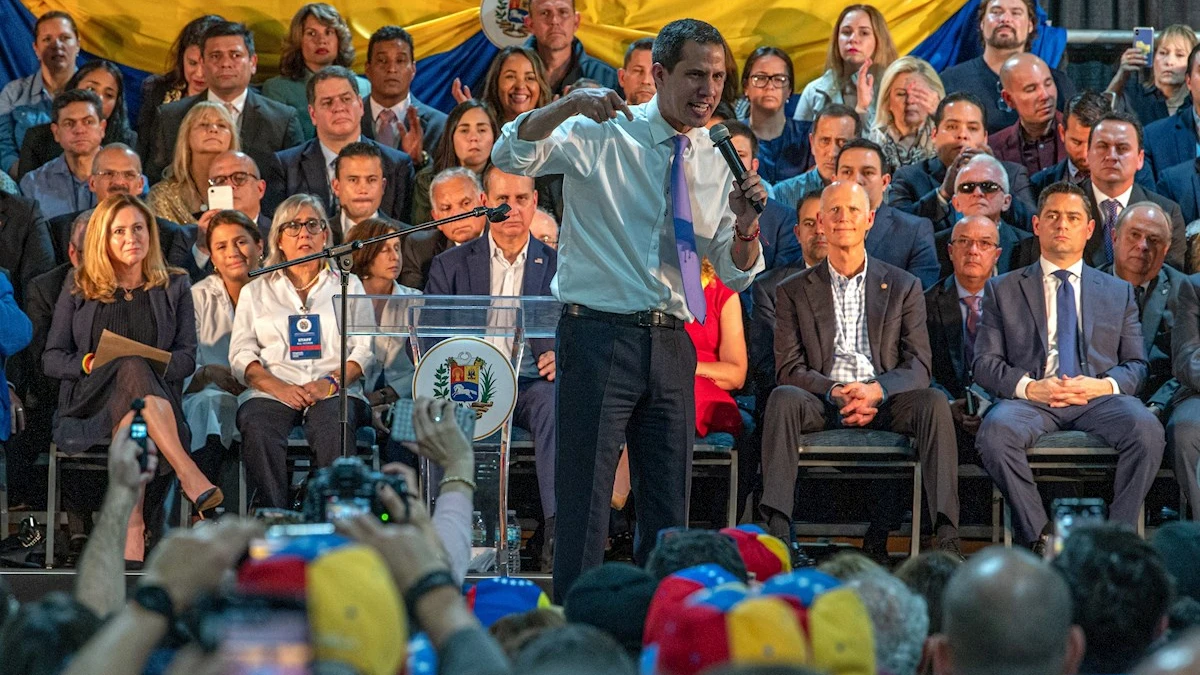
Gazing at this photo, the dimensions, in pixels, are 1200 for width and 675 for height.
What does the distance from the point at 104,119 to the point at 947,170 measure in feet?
12.7

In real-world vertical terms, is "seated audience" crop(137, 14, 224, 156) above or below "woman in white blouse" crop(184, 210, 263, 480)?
above

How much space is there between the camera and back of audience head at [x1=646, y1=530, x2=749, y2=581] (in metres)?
2.93

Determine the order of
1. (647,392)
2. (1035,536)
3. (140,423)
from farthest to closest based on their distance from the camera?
(1035,536) → (647,392) → (140,423)

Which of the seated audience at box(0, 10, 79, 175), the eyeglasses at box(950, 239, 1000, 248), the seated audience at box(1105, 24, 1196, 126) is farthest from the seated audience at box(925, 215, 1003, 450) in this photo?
the seated audience at box(0, 10, 79, 175)

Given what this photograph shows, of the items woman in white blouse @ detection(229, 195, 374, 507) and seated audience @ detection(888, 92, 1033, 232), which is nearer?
woman in white blouse @ detection(229, 195, 374, 507)

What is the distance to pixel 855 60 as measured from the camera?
7.80m

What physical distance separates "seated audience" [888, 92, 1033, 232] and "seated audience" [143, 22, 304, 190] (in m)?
2.88

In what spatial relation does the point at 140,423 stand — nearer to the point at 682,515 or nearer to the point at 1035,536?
the point at 682,515

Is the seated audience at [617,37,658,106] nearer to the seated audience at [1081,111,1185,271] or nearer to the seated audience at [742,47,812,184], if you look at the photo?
the seated audience at [742,47,812,184]

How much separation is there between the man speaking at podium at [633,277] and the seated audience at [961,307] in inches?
103

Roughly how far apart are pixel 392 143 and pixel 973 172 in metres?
2.77

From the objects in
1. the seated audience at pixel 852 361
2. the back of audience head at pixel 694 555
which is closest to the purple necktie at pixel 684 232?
the back of audience head at pixel 694 555

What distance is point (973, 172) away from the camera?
22.4 feet

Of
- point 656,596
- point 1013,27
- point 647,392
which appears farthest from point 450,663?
point 1013,27
